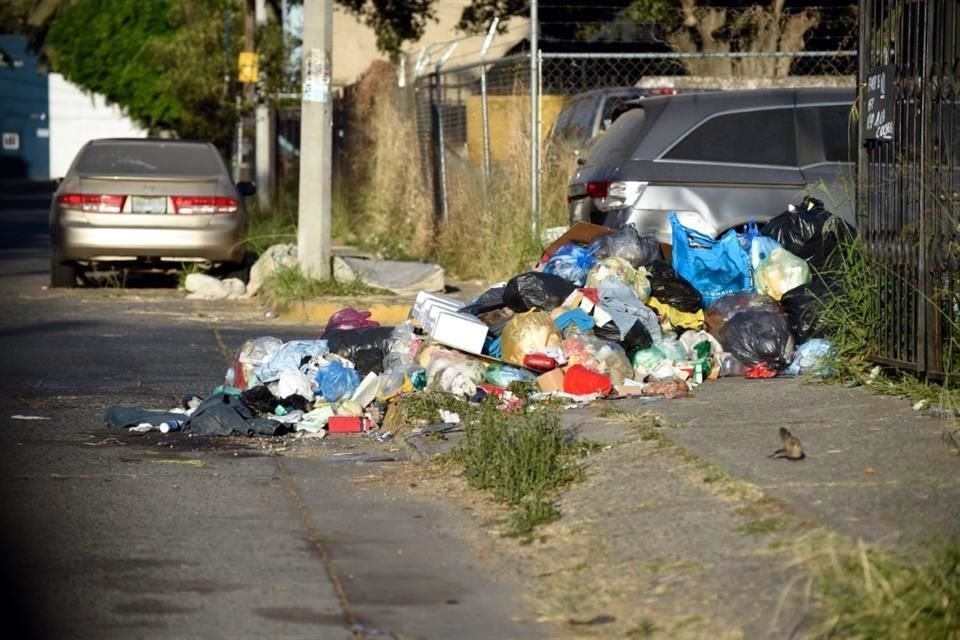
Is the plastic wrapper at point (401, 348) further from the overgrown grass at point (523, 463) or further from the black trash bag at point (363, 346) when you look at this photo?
the overgrown grass at point (523, 463)

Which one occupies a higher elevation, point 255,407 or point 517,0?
point 517,0

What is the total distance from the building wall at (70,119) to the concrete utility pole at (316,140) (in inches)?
2092

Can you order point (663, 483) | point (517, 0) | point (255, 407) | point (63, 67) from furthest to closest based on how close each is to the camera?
point (63, 67), point (517, 0), point (255, 407), point (663, 483)

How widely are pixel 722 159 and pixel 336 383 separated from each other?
4.25 m

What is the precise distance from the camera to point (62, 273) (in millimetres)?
15820

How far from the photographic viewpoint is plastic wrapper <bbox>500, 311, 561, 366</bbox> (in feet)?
28.4

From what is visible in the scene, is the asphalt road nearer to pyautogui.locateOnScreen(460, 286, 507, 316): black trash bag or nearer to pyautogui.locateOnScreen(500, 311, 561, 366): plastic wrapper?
pyautogui.locateOnScreen(500, 311, 561, 366): plastic wrapper

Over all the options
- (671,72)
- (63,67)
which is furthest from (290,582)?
(63,67)

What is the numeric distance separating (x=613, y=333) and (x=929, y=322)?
198 cm

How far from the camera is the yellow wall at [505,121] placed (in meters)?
15.2

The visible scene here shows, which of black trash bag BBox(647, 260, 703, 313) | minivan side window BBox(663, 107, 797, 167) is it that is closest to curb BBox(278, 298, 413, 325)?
minivan side window BBox(663, 107, 797, 167)

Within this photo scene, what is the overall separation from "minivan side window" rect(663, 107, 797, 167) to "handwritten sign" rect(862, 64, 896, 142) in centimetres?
361

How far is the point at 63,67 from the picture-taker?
62344 mm

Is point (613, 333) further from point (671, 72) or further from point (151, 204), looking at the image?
point (671, 72)
